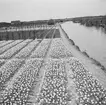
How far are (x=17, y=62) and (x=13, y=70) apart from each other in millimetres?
2628

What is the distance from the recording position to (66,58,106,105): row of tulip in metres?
8.24

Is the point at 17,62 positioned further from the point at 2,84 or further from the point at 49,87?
the point at 49,87

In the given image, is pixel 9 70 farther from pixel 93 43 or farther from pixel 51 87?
pixel 93 43

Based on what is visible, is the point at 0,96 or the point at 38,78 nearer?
the point at 0,96

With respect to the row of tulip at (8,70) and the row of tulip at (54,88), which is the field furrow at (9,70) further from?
the row of tulip at (54,88)

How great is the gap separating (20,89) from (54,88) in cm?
255

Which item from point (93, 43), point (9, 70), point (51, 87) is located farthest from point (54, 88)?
point (93, 43)

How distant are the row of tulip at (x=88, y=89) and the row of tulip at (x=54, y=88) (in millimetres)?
905

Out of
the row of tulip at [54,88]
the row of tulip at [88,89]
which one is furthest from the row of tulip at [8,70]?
the row of tulip at [88,89]

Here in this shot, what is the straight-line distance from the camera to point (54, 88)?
994 centimetres

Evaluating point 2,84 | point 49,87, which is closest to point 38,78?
point 49,87

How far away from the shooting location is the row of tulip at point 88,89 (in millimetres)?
8242

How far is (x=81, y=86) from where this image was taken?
32.7 ft

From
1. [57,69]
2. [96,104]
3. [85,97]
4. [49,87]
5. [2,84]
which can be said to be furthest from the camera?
[57,69]
